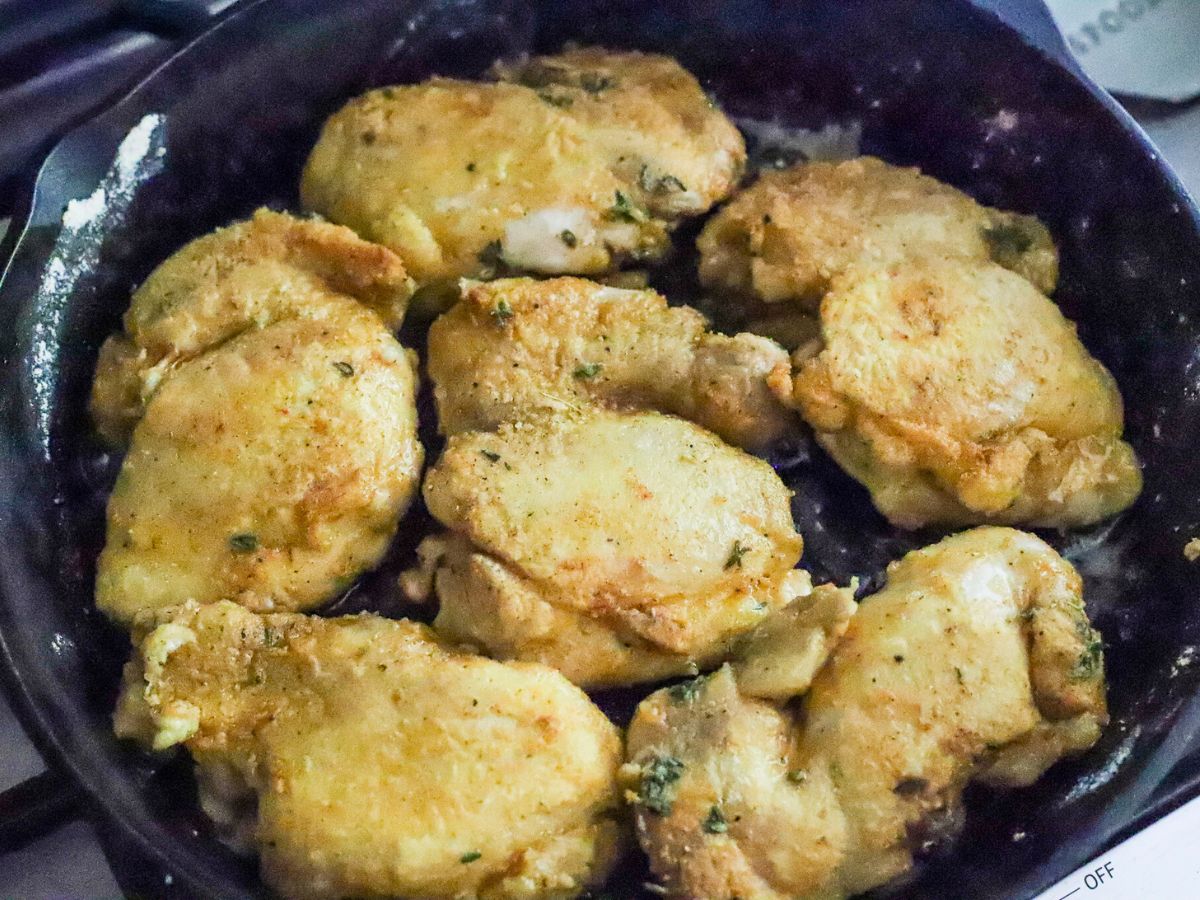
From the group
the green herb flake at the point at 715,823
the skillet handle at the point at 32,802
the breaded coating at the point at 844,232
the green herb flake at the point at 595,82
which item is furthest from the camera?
the green herb flake at the point at 595,82

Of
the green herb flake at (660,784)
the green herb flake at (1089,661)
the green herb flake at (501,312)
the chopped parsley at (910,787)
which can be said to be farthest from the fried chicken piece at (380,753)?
the green herb flake at (1089,661)

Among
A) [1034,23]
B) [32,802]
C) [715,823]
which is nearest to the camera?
[715,823]

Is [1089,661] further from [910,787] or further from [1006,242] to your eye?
[1006,242]

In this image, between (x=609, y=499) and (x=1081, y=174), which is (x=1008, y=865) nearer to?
(x=609, y=499)

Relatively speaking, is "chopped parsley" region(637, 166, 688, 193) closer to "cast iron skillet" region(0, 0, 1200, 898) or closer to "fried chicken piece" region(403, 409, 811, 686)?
"cast iron skillet" region(0, 0, 1200, 898)

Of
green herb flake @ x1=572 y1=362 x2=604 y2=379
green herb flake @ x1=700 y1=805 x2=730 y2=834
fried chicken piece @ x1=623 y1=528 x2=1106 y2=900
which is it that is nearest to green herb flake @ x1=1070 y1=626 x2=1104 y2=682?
fried chicken piece @ x1=623 y1=528 x2=1106 y2=900

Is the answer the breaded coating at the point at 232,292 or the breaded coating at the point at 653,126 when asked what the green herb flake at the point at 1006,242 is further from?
the breaded coating at the point at 232,292

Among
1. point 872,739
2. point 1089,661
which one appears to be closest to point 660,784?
point 872,739
